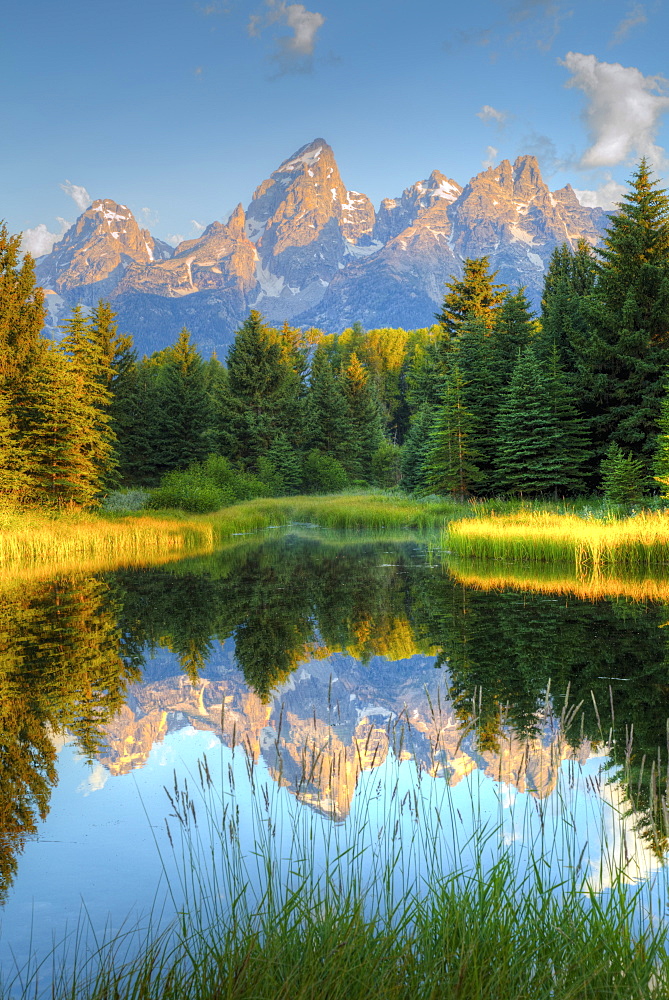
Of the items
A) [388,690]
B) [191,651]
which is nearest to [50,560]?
[191,651]

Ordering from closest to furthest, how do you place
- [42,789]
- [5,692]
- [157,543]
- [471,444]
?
[42,789] → [5,692] → [157,543] → [471,444]

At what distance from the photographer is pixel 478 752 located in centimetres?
555

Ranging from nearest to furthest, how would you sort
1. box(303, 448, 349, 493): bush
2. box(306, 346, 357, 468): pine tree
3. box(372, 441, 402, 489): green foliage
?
box(303, 448, 349, 493): bush < box(306, 346, 357, 468): pine tree < box(372, 441, 402, 489): green foliage

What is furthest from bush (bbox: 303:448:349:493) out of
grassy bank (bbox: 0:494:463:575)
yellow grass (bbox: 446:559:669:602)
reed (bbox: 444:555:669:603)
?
yellow grass (bbox: 446:559:669:602)

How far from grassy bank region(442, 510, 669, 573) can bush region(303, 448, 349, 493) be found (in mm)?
38673

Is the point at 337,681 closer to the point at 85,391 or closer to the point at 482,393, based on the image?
the point at 85,391

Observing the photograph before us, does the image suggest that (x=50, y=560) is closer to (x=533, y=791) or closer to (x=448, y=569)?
(x=448, y=569)

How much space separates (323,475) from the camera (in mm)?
60188

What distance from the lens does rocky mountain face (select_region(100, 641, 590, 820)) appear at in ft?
16.5

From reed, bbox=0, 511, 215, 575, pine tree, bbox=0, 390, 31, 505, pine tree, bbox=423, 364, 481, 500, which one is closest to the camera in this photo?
reed, bbox=0, 511, 215, 575

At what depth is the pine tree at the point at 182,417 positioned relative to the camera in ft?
186

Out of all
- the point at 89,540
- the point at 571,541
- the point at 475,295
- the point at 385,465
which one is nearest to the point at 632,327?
the point at 475,295

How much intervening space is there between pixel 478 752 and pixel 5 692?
523cm

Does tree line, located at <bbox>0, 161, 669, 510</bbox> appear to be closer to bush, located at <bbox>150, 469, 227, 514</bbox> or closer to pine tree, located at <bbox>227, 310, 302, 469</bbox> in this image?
bush, located at <bbox>150, 469, 227, 514</bbox>
